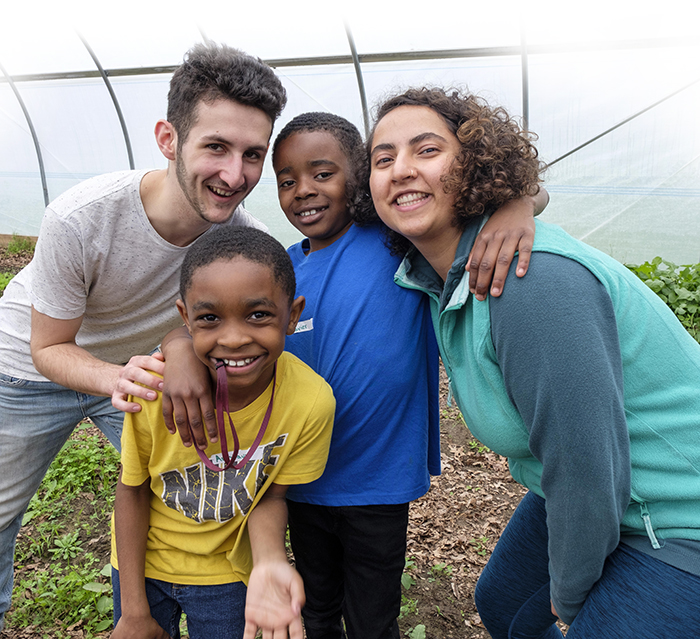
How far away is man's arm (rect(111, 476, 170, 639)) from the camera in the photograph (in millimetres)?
1593

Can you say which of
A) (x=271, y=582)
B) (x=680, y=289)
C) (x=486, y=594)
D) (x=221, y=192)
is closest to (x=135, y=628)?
(x=271, y=582)

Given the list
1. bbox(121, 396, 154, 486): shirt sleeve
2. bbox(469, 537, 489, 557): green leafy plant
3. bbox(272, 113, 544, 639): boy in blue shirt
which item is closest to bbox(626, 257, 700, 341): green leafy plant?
bbox(469, 537, 489, 557): green leafy plant

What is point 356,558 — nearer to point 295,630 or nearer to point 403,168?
point 295,630

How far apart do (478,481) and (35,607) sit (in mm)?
2825

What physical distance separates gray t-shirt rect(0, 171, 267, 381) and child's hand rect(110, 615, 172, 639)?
3.81ft

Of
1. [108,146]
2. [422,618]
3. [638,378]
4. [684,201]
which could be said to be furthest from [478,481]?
[108,146]

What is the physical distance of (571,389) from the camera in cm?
118

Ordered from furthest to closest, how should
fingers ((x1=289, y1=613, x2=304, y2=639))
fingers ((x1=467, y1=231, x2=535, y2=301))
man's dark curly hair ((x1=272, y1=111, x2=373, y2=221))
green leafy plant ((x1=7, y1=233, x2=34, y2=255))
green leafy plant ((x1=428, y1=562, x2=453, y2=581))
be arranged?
green leafy plant ((x1=7, y1=233, x2=34, y2=255)) → green leafy plant ((x1=428, y1=562, x2=453, y2=581)) → man's dark curly hair ((x1=272, y1=111, x2=373, y2=221)) → fingers ((x1=289, y1=613, x2=304, y2=639)) → fingers ((x1=467, y1=231, x2=535, y2=301))

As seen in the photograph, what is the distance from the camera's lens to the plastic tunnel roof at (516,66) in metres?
5.95

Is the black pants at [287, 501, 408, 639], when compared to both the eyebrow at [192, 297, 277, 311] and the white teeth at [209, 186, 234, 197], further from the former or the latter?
the white teeth at [209, 186, 234, 197]

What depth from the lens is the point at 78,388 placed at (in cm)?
199

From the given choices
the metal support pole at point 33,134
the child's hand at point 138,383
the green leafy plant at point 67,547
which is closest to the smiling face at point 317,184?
the child's hand at point 138,383

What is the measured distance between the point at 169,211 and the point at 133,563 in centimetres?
131

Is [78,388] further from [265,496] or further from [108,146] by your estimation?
[108,146]
